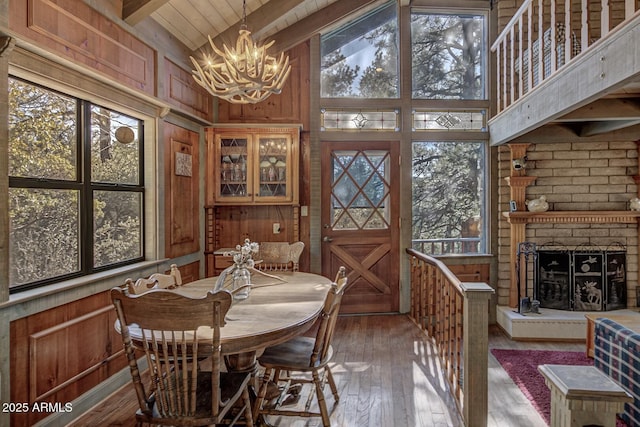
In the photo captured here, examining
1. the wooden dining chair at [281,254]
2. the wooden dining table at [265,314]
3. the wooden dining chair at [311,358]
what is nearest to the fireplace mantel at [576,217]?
the wooden dining chair at [281,254]

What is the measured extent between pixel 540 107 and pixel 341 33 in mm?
2611

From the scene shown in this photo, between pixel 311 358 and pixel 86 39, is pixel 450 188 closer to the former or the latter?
pixel 311 358

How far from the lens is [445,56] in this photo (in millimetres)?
4500

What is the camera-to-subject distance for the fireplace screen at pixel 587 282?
4.03 meters

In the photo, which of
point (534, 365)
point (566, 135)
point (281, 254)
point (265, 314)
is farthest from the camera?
point (566, 135)

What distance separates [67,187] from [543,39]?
381cm

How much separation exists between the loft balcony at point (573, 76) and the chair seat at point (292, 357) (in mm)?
2318

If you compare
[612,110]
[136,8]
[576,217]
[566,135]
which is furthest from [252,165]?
[576,217]

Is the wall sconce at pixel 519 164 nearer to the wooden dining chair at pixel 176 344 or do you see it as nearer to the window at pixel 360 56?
the window at pixel 360 56

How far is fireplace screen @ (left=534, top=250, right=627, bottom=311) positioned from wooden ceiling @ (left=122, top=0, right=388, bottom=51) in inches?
150

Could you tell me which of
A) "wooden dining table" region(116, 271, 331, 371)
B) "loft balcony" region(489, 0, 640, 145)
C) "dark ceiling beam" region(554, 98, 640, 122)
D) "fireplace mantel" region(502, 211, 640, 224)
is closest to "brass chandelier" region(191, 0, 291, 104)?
"wooden dining table" region(116, 271, 331, 371)

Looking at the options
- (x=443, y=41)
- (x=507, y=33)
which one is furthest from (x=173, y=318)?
(x=443, y=41)

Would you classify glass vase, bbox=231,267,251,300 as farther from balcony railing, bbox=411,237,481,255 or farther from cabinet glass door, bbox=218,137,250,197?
balcony railing, bbox=411,237,481,255

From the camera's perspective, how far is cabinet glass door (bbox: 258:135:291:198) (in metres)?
4.04
